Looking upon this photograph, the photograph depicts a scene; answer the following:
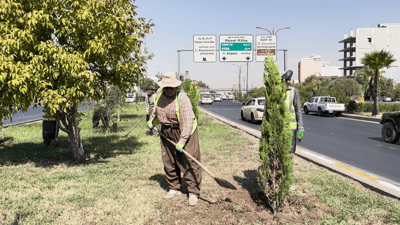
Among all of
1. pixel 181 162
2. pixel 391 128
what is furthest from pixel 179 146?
pixel 391 128

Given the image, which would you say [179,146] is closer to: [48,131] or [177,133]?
[177,133]

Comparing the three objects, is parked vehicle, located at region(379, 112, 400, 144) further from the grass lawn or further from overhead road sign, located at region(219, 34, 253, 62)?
overhead road sign, located at region(219, 34, 253, 62)

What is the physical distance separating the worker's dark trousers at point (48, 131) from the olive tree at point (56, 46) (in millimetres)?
2329

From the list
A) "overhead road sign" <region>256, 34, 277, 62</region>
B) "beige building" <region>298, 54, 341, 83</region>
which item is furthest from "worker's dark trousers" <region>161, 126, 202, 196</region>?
"beige building" <region>298, 54, 341, 83</region>

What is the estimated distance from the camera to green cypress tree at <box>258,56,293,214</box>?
3.62m

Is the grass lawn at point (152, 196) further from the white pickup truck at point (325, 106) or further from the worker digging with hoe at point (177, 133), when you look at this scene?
the white pickup truck at point (325, 106)

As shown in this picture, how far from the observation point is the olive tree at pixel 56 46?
5.38 metres

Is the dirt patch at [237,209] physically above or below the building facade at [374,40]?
below

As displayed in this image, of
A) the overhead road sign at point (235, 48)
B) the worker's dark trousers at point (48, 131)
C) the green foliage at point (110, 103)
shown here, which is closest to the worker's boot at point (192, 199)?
the worker's dark trousers at point (48, 131)

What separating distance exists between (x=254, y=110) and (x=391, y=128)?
756 cm

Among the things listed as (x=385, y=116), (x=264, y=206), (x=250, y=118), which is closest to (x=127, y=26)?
(x=264, y=206)

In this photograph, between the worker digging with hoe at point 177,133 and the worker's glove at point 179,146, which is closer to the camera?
the worker's glove at point 179,146

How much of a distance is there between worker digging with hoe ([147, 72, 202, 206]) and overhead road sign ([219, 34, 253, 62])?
1939 cm

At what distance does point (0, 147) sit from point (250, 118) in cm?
1200
